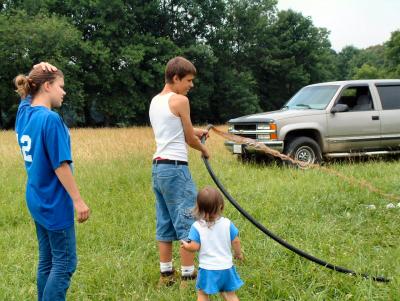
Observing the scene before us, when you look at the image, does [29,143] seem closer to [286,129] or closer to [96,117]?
[286,129]

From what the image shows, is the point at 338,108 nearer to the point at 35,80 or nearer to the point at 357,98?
the point at 357,98

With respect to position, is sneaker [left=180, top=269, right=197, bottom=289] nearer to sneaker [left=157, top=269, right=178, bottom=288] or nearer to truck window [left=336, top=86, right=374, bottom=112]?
sneaker [left=157, top=269, right=178, bottom=288]

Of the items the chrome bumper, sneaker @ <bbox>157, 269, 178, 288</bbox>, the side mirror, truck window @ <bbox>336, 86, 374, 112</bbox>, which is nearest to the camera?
sneaker @ <bbox>157, 269, 178, 288</bbox>

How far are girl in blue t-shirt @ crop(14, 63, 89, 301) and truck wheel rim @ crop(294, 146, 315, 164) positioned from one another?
6930 millimetres

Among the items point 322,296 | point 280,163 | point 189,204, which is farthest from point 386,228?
point 280,163

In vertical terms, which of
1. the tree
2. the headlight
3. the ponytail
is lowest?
the headlight

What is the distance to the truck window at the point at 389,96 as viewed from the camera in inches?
402

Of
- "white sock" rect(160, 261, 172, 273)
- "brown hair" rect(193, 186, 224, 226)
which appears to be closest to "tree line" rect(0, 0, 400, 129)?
"white sock" rect(160, 261, 172, 273)

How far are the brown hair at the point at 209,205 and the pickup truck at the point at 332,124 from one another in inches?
239

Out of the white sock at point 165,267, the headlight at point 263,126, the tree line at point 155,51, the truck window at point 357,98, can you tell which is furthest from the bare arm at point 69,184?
the tree line at point 155,51

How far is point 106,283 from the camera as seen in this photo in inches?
159

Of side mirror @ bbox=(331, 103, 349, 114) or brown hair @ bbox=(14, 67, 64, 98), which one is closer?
brown hair @ bbox=(14, 67, 64, 98)

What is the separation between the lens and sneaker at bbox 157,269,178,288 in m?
3.97

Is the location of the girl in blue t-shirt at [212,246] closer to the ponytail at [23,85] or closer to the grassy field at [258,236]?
the grassy field at [258,236]
